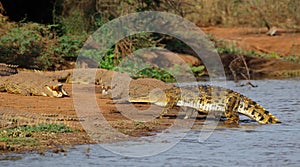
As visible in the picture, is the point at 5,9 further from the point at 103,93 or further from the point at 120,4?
the point at 103,93

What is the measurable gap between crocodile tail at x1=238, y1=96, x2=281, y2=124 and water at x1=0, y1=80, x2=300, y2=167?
140 millimetres

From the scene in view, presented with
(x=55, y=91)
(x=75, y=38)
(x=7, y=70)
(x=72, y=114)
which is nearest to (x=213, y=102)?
(x=72, y=114)

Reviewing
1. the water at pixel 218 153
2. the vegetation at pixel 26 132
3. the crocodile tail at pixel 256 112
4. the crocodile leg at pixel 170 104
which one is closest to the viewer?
the water at pixel 218 153

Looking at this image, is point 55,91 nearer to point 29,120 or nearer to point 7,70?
point 7,70

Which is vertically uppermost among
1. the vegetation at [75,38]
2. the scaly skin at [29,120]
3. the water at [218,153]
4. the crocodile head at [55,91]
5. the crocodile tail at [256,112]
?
the vegetation at [75,38]

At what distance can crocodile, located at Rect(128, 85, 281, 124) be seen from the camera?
9.68 meters

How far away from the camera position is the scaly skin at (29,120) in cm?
845

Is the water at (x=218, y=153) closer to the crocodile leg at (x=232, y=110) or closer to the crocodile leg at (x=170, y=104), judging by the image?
the crocodile leg at (x=232, y=110)

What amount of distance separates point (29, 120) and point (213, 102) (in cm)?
289

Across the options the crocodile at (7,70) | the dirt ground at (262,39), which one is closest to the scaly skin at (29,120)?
the crocodile at (7,70)

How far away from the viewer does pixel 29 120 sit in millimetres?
8484

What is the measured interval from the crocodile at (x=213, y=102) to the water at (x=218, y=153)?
0.19 metres

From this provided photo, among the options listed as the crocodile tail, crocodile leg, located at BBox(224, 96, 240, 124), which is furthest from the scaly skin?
the crocodile tail

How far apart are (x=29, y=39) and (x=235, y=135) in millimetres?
8078
